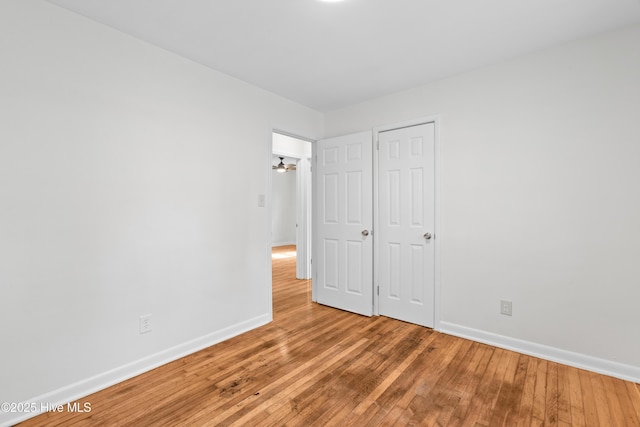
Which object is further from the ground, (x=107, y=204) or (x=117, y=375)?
(x=107, y=204)

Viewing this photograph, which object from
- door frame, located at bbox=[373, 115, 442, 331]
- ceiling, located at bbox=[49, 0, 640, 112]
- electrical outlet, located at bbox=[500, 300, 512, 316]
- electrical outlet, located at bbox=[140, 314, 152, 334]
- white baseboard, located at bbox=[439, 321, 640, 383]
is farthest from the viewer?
door frame, located at bbox=[373, 115, 442, 331]

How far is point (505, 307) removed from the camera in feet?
8.48

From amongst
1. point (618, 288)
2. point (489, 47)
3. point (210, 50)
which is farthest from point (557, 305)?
point (210, 50)

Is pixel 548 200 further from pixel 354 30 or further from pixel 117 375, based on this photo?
pixel 117 375

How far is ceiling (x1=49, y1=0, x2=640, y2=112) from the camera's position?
1.87m

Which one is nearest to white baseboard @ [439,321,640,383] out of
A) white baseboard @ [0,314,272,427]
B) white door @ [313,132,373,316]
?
white door @ [313,132,373,316]

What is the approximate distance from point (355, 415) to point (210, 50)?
9.29 feet

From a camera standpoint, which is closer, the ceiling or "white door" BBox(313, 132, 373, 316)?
the ceiling

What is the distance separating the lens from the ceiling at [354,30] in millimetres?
1865

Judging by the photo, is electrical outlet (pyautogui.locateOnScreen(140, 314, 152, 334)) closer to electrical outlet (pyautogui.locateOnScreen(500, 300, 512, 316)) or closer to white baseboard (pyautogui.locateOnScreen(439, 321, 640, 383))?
white baseboard (pyautogui.locateOnScreen(439, 321, 640, 383))

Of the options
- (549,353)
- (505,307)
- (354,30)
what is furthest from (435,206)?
(354,30)

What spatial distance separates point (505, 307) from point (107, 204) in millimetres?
3305

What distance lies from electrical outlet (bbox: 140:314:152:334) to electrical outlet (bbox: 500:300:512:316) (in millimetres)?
2959

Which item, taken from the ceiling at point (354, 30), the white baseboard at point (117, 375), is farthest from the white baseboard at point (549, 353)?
the ceiling at point (354, 30)
